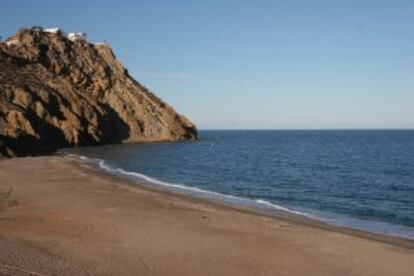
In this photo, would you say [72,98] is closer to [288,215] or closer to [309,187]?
[309,187]

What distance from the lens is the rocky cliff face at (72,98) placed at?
262 feet

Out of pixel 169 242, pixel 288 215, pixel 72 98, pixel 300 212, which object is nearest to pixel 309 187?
pixel 300 212

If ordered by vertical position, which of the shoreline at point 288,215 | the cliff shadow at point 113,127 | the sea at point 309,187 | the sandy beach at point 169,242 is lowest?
the sea at point 309,187

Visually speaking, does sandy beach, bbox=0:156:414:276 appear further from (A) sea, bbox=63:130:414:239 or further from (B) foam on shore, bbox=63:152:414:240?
(A) sea, bbox=63:130:414:239

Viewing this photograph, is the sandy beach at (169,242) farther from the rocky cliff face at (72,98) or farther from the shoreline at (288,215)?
the rocky cliff face at (72,98)

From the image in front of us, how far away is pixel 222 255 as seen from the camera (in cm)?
1734

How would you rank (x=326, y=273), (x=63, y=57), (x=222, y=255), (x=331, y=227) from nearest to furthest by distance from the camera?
1. (x=326, y=273)
2. (x=222, y=255)
3. (x=331, y=227)
4. (x=63, y=57)

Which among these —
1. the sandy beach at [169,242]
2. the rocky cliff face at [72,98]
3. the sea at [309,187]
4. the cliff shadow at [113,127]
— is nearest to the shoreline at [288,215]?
the sandy beach at [169,242]

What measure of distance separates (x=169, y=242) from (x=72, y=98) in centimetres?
8104

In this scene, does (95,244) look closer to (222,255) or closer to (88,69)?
(222,255)

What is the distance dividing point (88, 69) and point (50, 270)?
4013 inches

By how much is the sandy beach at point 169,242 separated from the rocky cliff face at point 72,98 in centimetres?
4275

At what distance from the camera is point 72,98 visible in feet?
316

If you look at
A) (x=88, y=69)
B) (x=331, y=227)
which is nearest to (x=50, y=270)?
(x=331, y=227)
